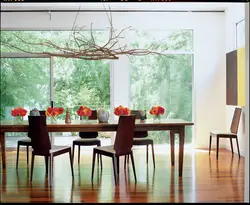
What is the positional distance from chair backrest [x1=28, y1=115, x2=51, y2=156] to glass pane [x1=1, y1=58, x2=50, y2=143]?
303 centimetres

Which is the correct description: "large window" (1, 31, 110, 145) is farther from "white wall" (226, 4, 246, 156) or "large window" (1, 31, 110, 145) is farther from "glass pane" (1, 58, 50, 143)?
"white wall" (226, 4, 246, 156)

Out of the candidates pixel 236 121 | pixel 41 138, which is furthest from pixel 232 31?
pixel 41 138

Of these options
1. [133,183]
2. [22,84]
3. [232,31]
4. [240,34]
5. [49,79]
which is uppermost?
[232,31]

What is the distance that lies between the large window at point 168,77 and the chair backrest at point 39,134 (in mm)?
3399

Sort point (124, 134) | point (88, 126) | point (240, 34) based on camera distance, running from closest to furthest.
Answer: point (124, 134)
point (88, 126)
point (240, 34)

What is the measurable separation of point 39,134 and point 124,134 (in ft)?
3.49

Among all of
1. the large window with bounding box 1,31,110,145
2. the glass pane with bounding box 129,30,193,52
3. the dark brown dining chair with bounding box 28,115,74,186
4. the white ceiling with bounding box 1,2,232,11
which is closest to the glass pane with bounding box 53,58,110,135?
the large window with bounding box 1,31,110,145

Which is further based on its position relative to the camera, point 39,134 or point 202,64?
point 202,64

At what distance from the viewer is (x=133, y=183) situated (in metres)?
4.39

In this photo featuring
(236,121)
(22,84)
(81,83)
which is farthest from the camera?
(81,83)

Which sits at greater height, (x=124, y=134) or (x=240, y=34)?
(x=240, y=34)

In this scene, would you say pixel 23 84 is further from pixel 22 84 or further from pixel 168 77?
pixel 168 77

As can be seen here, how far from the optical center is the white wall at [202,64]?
7.47 meters

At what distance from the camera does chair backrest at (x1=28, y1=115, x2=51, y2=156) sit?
14.2 ft
